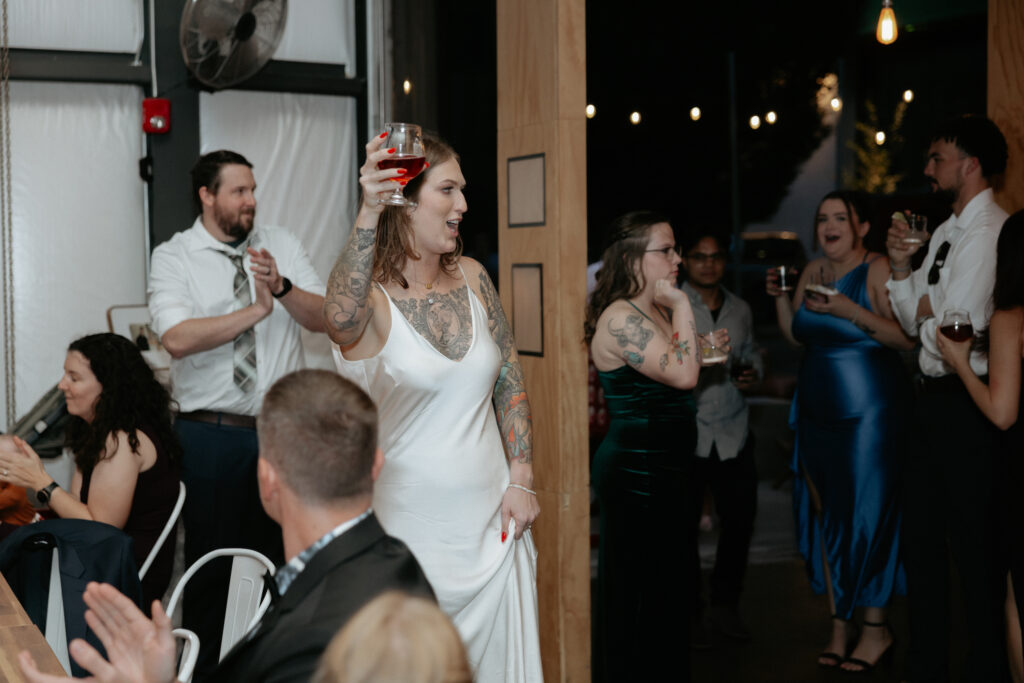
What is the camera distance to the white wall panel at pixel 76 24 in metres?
4.56

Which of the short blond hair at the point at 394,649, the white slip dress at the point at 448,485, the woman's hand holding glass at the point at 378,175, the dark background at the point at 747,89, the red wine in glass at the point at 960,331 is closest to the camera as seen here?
the short blond hair at the point at 394,649

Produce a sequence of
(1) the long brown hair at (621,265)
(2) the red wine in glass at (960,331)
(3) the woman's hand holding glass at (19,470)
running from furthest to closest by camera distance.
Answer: (1) the long brown hair at (621,265) < (2) the red wine in glass at (960,331) < (3) the woman's hand holding glass at (19,470)

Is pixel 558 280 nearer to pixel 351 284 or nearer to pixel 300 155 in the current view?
pixel 351 284

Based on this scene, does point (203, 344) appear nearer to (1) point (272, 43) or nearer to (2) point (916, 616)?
(1) point (272, 43)

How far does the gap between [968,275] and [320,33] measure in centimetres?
315

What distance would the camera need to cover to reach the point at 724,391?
15.4 feet

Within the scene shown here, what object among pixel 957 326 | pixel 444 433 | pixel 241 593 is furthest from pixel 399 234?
pixel 957 326

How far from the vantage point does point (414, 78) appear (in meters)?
4.84

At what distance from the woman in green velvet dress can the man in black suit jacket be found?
6.29 ft

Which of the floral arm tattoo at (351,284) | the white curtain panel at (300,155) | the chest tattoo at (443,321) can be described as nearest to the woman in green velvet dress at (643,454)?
the chest tattoo at (443,321)

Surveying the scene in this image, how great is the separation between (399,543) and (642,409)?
1965 millimetres

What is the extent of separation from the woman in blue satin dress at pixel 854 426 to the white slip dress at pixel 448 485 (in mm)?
2069

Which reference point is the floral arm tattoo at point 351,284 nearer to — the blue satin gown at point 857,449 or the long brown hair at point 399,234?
the long brown hair at point 399,234

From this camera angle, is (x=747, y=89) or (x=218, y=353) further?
(x=747, y=89)
